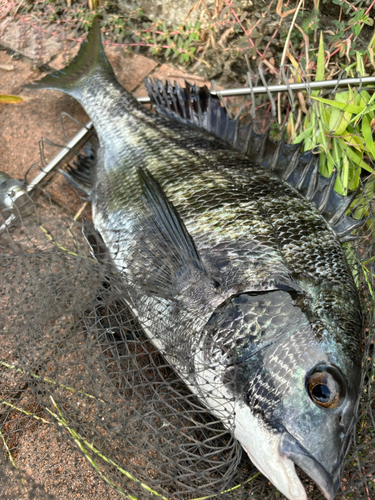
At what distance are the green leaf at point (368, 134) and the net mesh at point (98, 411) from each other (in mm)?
325

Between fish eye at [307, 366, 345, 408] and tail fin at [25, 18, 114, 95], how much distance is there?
2.31 meters

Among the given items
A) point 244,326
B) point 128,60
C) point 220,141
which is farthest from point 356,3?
point 244,326

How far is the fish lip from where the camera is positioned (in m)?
1.18

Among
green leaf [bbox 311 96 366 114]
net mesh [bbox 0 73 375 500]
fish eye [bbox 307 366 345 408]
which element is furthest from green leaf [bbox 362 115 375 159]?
fish eye [bbox 307 366 345 408]

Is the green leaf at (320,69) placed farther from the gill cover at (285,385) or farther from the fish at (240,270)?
the gill cover at (285,385)

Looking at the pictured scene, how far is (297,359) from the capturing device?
1.30 metres

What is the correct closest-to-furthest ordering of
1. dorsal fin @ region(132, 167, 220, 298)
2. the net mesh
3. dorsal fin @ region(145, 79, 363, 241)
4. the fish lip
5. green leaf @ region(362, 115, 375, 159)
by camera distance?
the fish lip, the net mesh, dorsal fin @ region(132, 167, 220, 298), dorsal fin @ region(145, 79, 363, 241), green leaf @ region(362, 115, 375, 159)

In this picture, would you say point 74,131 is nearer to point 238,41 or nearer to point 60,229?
point 60,229

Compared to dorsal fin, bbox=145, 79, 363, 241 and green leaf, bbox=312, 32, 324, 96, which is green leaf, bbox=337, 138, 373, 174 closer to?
dorsal fin, bbox=145, 79, 363, 241

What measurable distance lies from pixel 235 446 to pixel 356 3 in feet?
8.97

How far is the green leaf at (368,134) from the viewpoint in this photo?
7.09 feet

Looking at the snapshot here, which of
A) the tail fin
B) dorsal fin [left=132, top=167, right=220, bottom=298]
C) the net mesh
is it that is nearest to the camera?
the net mesh

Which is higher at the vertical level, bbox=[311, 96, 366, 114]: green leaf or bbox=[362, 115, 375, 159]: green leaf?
bbox=[311, 96, 366, 114]: green leaf

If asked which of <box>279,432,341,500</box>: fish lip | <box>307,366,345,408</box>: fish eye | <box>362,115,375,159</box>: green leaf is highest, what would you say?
<box>362,115,375,159</box>: green leaf
